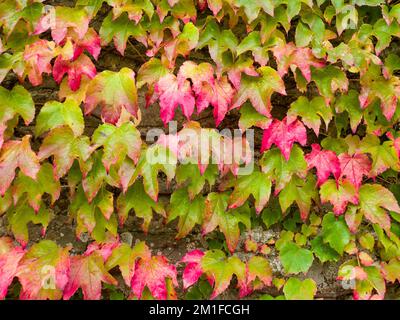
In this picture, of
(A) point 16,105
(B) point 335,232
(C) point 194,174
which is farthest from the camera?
(B) point 335,232

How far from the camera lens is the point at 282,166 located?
2.04 metres

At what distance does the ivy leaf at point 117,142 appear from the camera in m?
1.82

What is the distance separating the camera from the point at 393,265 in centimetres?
220

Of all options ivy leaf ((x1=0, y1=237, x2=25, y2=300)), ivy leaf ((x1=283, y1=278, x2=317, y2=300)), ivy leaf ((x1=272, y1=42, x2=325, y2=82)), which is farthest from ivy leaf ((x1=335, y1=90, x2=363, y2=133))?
ivy leaf ((x1=0, y1=237, x2=25, y2=300))

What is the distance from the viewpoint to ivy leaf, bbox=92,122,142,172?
1.82 meters

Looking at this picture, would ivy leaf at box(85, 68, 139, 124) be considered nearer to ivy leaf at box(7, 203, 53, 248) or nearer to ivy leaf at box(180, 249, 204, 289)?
ivy leaf at box(7, 203, 53, 248)

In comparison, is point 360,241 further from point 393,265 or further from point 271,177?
point 271,177

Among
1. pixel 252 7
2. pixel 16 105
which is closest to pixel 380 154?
pixel 252 7

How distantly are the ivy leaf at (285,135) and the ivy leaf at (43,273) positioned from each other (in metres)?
1.02

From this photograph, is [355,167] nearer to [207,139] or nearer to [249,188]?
[249,188]

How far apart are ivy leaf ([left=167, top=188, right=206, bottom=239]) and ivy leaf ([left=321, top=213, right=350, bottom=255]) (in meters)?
0.60

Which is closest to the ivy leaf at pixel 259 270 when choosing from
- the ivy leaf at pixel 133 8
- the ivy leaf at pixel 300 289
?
the ivy leaf at pixel 300 289

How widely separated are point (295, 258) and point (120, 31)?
1.35m
